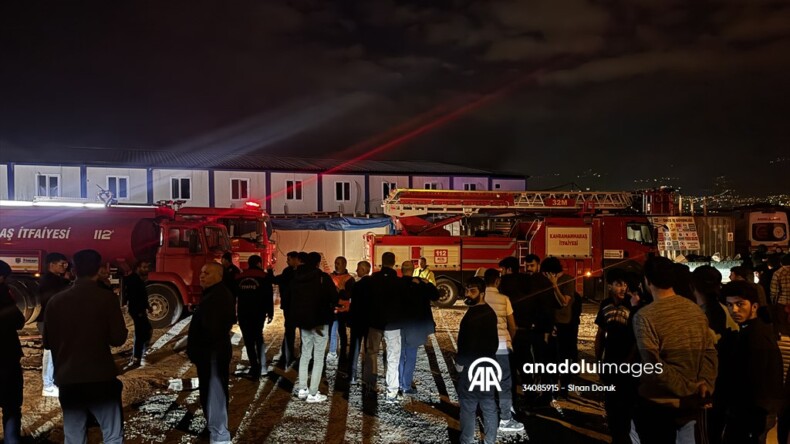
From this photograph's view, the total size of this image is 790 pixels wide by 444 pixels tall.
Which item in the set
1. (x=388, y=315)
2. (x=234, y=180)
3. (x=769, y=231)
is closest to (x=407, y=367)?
(x=388, y=315)

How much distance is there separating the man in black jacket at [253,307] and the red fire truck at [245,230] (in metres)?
6.93

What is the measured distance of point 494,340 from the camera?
479 centimetres

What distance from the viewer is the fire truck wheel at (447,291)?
15.4m

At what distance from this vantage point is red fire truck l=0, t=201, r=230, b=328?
468 inches

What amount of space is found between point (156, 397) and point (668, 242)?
14384mm

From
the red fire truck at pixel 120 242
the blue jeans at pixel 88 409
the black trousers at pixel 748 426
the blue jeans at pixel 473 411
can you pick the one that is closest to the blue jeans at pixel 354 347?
the blue jeans at pixel 473 411

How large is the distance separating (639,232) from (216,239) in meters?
11.8

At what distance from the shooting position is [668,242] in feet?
51.5

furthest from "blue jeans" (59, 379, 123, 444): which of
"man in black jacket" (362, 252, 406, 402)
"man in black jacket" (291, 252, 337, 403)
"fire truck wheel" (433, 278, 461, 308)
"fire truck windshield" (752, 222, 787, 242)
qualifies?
"fire truck windshield" (752, 222, 787, 242)

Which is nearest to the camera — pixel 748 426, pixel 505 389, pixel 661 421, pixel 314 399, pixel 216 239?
pixel 661 421

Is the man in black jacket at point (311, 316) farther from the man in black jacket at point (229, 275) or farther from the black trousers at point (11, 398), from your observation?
the black trousers at point (11, 398)

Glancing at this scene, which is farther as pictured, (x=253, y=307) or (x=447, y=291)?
(x=447, y=291)

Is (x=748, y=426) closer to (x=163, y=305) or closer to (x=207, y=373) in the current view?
(x=207, y=373)

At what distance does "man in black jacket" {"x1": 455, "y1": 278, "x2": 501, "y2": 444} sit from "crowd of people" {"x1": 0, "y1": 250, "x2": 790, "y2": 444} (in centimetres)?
1
